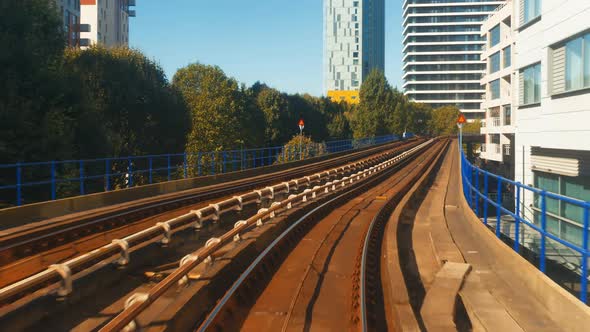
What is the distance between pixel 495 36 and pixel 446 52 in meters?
114

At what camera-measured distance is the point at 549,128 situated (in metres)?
18.5

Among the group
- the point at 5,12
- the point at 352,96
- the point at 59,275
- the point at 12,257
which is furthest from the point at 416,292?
the point at 352,96

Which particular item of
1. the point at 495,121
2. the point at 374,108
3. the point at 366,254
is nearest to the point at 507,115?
the point at 495,121

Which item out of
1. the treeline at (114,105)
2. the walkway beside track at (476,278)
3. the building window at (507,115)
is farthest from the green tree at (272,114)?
the walkway beside track at (476,278)

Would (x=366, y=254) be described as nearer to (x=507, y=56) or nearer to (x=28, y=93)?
(x=28, y=93)

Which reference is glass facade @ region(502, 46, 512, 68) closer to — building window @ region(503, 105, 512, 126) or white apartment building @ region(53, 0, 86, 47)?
building window @ region(503, 105, 512, 126)

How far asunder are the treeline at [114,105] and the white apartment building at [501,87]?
26.4 m

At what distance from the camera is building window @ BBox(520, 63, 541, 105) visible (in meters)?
20.0

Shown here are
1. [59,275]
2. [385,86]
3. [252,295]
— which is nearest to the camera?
[59,275]

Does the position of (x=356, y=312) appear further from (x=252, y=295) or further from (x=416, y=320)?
(x=252, y=295)

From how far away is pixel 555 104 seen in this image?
17.5 metres

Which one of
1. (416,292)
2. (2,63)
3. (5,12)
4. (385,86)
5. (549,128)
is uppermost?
(385,86)

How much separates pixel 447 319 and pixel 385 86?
87.4 meters

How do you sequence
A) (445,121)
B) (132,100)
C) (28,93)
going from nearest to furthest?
1. (28,93)
2. (132,100)
3. (445,121)
